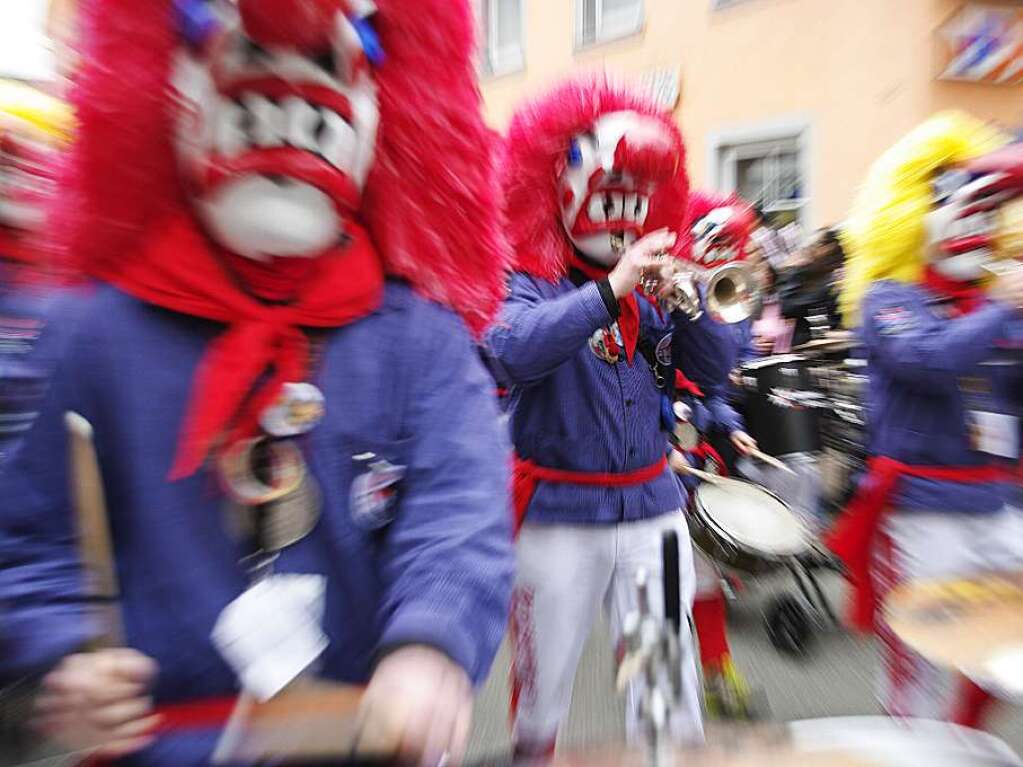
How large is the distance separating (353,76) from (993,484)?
182 centimetres

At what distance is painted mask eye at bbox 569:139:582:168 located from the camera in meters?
1.89

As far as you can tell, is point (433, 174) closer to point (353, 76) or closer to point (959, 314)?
point (353, 76)

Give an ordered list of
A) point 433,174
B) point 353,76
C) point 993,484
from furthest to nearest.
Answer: point 993,484 → point 433,174 → point 353,76

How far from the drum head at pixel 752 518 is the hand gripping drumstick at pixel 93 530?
86.7 inches

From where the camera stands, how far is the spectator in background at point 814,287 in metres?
4.57

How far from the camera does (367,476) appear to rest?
2.86ft

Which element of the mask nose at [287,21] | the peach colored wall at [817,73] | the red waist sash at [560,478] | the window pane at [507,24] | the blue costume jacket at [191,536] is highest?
the window pane at [507,24]

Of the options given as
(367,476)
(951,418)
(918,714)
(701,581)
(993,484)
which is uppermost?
(367,476)

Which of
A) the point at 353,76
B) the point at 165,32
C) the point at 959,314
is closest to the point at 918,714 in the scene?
the point at 959,314

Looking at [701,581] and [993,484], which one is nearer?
[993,484]

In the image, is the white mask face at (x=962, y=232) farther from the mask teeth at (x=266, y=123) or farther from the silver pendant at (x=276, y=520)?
the silver pendant at (x=276, y=520)

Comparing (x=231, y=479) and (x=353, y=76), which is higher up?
(x=353, y=76)

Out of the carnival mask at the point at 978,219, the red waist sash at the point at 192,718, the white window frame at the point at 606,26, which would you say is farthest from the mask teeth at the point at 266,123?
the white window frame at the point at 606,26

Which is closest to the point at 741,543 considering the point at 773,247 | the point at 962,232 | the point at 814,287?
the point at 962,232
